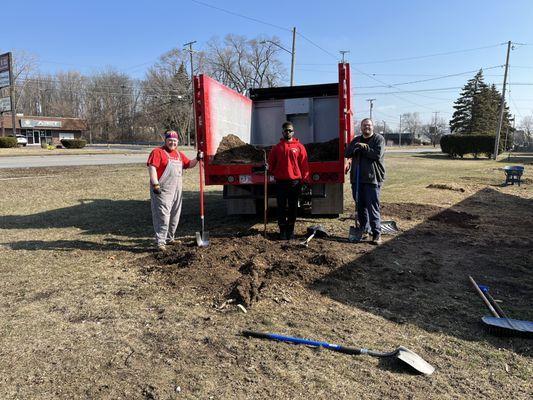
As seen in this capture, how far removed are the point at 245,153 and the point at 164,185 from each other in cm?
188

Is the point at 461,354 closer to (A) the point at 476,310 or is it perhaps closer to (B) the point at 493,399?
(B) the point at 493,399

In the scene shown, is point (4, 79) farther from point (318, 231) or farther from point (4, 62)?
point (318, 231)

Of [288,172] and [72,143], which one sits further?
[72,143]

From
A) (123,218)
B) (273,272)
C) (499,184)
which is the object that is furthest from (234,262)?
(499,184)

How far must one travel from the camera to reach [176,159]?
20.1ft

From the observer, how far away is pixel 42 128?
6688cm

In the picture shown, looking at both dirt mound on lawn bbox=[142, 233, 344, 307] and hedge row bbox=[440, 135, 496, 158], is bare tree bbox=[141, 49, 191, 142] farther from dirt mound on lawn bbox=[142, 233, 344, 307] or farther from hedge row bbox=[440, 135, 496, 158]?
dirt mound on lawn bbox=[142, 233, 344, 307]

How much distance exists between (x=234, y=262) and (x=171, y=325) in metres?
1.63

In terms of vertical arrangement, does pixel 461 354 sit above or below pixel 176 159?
below

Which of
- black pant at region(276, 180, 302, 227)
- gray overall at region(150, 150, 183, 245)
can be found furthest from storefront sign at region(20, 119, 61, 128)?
black pant at region(276, 180, 302, 227)

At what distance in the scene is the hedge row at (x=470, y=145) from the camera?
39.3 metres

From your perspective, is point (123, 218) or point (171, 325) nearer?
point (171, 325)

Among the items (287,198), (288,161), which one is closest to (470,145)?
(287,198)

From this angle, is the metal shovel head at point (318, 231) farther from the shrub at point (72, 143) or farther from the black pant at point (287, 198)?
the shrub at point (72, 143)
